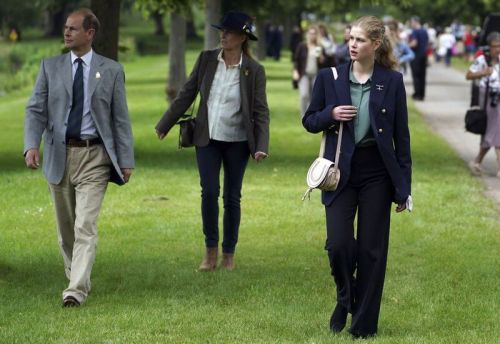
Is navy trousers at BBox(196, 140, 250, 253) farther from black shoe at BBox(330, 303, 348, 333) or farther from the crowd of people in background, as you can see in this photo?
the crowd of people in background

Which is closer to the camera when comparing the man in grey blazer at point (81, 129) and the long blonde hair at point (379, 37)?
the long blonde hair at point (379, 37)

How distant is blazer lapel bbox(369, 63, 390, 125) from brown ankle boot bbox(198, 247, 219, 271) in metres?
3.05

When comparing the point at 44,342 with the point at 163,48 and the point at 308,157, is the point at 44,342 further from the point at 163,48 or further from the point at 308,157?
the point at 163,48

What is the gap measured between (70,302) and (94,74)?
4.65 feet

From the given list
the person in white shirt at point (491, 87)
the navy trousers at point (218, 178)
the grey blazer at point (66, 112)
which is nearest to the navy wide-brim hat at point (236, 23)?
the navy trousers at point (218, 178)

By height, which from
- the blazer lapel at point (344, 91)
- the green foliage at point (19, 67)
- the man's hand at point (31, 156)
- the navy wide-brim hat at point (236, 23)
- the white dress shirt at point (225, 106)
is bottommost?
the green foliage at point (19, 67)

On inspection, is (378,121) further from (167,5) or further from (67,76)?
(167,5)

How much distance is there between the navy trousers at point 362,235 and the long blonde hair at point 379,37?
47cm

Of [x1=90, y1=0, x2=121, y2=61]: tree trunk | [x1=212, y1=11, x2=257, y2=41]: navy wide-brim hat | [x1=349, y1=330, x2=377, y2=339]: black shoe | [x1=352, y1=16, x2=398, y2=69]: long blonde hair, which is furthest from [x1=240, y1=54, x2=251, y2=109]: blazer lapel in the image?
[x1=90, y1=0, x2=121, y2=61]: tree trunk

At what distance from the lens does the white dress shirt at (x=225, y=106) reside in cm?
985

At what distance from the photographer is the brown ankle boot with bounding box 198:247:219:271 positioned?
1018cm

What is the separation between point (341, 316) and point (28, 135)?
2345mm

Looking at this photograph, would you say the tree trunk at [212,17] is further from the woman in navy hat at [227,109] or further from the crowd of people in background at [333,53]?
the woman in navy hat at [227,109]

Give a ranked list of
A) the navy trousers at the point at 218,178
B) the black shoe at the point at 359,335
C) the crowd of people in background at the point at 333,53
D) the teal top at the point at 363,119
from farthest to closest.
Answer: the crowd of people in background at the point at 333,53 < the navy trousers at the point at 218,178 < the black shoe at the point at 359,335 < the teal top at the point at 363,119
